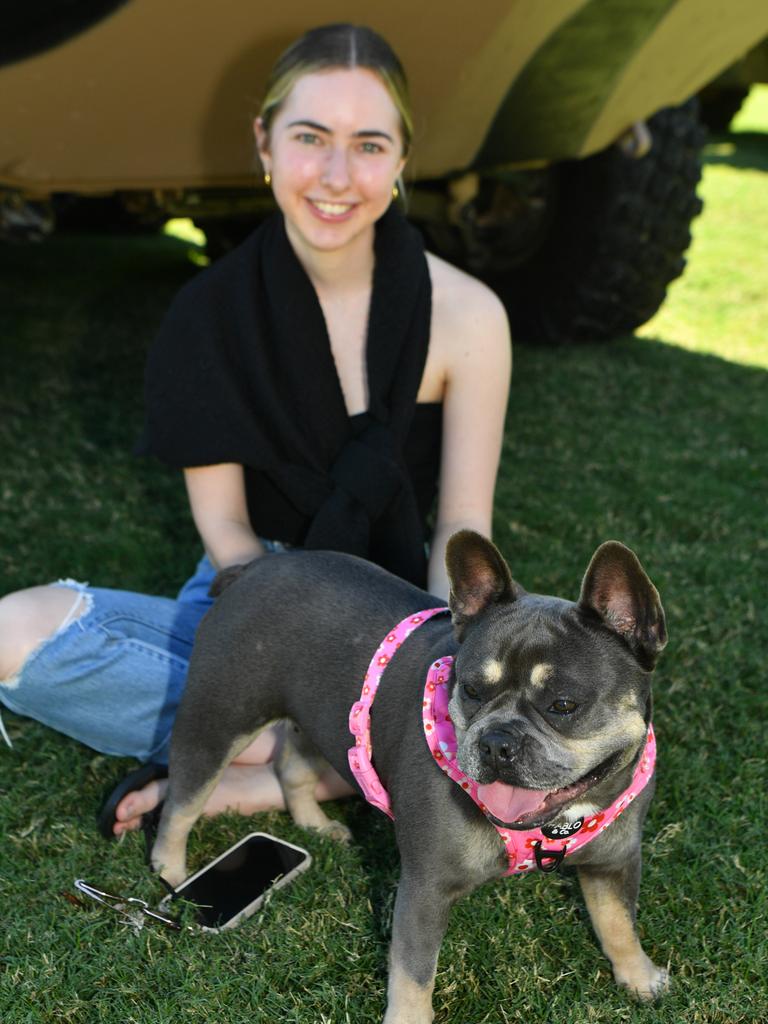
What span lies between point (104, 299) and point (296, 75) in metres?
4.68

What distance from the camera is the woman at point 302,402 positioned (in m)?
2.88

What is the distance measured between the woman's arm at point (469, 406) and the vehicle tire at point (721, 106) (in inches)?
536

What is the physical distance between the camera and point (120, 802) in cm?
276

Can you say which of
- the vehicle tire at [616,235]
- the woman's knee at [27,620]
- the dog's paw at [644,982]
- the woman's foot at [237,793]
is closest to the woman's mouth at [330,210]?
the woman's knee at [27,620]

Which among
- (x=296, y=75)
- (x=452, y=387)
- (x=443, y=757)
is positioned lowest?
(x=443, y=757)

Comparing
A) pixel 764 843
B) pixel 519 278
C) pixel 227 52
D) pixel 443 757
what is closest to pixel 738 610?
pixel 764 843

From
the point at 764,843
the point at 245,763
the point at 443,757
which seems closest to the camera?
the point at 443,757

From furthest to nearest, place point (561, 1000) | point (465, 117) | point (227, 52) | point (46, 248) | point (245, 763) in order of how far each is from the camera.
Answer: point (46, 248) < point (465, 117) < point (227, 52) < point (245, 763) < point (561, 1000)

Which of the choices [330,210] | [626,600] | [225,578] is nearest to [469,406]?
[330,210]

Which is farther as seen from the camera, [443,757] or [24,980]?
[24,980]

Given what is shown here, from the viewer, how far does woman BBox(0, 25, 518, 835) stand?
2877 mm

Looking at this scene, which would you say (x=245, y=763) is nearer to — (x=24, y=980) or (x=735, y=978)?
(x=24, y=980)

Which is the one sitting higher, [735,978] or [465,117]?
[465,117]

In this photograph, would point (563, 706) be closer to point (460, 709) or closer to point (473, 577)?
point (460, 709)
